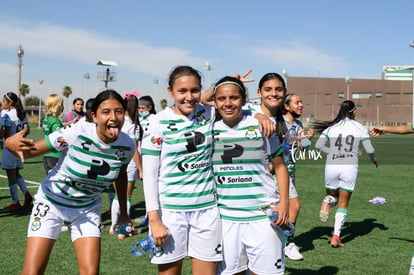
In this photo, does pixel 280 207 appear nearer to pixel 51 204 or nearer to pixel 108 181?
pixel 108 181

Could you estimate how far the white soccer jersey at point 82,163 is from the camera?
4207 millimetres

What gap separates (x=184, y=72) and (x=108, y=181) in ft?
4.15

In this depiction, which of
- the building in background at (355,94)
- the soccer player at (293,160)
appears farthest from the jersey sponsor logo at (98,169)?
the building in background at (355,94)

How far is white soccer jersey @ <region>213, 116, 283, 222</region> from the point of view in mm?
3857

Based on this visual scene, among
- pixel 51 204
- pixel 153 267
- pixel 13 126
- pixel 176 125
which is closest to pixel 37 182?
pixel 13 126

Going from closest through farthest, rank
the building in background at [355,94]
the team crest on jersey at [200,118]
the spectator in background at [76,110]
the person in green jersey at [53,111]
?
1. the team crest on jersey at [200,118]
2. the person in green jersey at [53,111]
3. the spectator in background at [76,110]
4. the building in background at [355,94]

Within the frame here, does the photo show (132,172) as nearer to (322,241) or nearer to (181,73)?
(322,241)

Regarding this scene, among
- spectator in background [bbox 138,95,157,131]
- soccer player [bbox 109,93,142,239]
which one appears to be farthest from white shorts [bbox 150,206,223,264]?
spectator in background [bbox 138,95,157,131]

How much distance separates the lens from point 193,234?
386 centimetres

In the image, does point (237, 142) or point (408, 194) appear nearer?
point (237, 142)

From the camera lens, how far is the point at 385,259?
689 centimetres

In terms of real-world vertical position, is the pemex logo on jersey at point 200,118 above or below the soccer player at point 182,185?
above

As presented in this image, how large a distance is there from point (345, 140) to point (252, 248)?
4684 mm

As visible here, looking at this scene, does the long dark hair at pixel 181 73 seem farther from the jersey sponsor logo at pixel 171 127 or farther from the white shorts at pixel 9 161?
the white shorts at pixel 9 161
